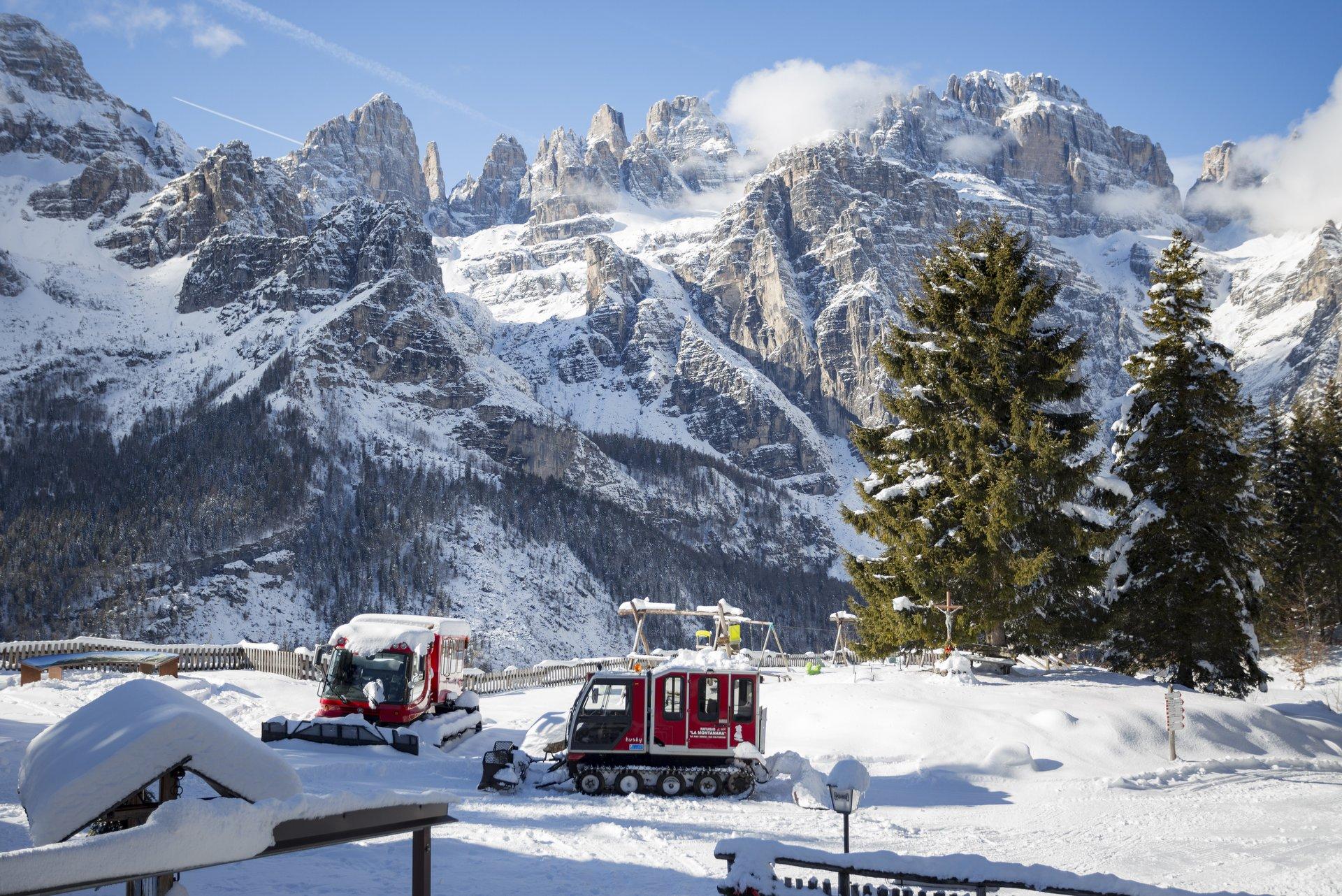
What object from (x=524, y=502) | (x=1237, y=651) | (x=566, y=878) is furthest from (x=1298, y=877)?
(x=524, y=502)

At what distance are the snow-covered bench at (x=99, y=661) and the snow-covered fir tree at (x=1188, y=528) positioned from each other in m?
25.4

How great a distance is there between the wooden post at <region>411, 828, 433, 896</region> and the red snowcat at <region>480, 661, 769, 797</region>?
1051 cm

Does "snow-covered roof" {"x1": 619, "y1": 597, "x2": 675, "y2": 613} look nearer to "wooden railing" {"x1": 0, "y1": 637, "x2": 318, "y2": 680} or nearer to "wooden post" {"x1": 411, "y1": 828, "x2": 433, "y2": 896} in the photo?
"wooden railing" {"x1": 0, "y1": 637, "x2": 318, "y2": 680}

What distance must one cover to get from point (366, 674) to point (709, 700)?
8012 millimetres

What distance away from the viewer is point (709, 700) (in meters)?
16.0

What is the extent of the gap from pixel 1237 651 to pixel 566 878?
2175cm

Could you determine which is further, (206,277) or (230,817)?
(206,277)

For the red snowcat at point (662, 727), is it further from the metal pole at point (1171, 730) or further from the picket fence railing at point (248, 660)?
the picket fence railing at point (248, 660)

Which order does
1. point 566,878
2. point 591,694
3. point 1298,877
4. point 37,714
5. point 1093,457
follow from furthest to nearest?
point 1093,457 → point 37,714 → point 591,694 → point 1298,877 → point 566,878

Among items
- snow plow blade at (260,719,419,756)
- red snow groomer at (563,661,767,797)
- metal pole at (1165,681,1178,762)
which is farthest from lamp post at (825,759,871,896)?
metal pole at (1165,681,1178,762)

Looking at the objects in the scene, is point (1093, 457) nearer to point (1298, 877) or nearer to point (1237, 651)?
point (1237, 651)

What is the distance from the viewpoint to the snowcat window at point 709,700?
15.9 metres

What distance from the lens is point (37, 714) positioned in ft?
64.4

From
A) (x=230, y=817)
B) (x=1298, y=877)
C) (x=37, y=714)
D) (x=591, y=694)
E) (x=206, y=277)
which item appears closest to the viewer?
(x=230, y=817)
